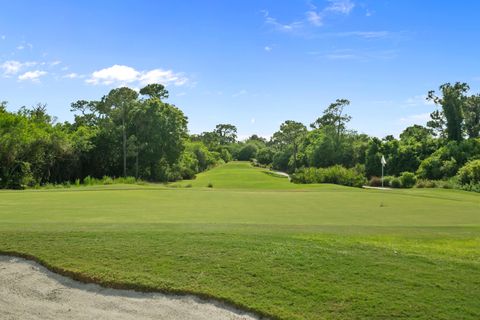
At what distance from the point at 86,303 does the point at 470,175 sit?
Answer: 39476 millimetres

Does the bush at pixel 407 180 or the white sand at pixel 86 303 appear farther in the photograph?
the bush at pixel 407 180

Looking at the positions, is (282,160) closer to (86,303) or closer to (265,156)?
(265,156)

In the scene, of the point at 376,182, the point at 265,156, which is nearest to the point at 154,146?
the point at 376,182

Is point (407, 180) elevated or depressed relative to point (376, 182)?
elevated

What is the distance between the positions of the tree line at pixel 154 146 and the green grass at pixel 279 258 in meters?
24.0

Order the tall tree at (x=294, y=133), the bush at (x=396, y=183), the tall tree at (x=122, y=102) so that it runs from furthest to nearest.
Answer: the tall tree at (x=294, y=133)
the bush at (x=396, y=183)
the tall tree at (x=122, y=102)

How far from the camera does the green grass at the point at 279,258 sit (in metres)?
5.74

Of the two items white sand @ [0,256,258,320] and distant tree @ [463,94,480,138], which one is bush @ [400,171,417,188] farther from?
white sand @ [0,256,258,320]

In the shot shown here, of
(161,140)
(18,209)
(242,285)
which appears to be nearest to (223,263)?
(242,285)

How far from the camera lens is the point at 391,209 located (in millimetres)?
14086

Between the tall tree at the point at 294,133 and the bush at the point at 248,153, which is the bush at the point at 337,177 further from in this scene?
the bush at the point at 248,153

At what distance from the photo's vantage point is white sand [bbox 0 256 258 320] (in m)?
5.44

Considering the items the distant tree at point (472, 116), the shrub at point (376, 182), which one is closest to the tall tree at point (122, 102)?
the shrub at point (376, 182)

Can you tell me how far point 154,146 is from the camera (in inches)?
1832
